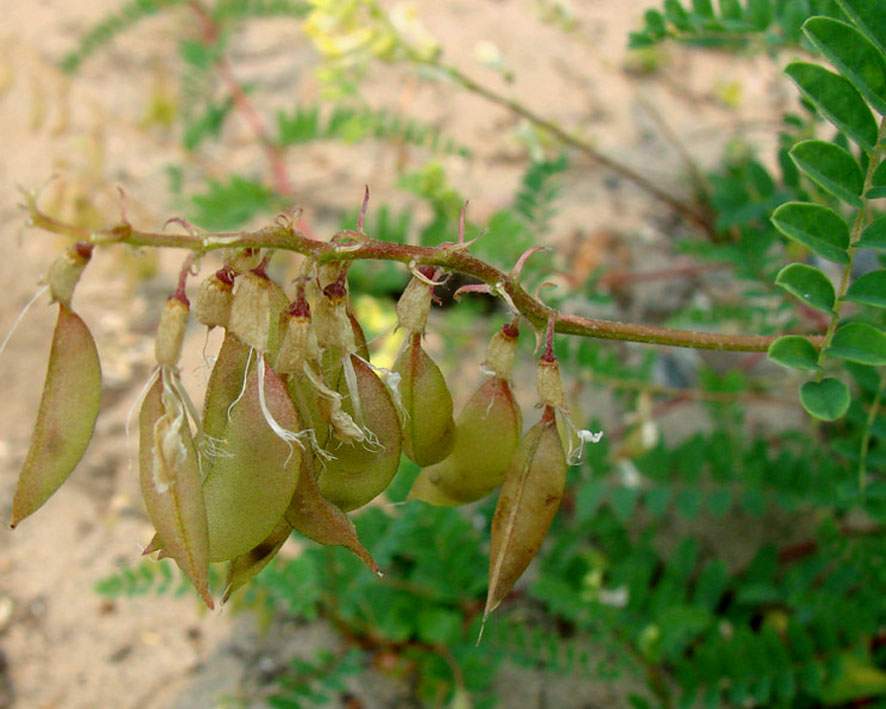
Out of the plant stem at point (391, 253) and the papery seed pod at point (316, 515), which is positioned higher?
the plant stem at point (391, 253)

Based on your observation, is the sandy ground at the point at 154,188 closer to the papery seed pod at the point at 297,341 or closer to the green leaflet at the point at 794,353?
the papery seed pod at the point at 297,341

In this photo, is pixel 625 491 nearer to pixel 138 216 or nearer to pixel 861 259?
pixel 861 259

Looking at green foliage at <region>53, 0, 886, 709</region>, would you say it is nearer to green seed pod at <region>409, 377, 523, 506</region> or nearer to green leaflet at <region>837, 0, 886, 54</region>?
green leaflet at <region>837, 0, 886, 54</region>

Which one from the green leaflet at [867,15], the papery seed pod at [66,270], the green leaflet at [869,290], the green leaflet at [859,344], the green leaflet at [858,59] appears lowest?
the green leaflet at [859,344]

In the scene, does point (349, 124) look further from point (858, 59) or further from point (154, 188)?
point (858, 59)

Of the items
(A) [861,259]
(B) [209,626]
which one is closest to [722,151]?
(A) [861,259]

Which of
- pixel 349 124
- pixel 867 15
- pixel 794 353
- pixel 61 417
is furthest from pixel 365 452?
pixel 349 124

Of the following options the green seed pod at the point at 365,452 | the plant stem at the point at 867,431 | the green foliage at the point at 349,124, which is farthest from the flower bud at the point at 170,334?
the green foliage at the point at 349,124
